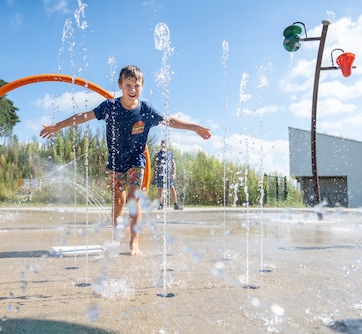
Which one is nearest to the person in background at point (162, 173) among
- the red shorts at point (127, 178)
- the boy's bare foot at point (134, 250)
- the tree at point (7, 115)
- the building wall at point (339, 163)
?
the red shorts at point (127, 178)

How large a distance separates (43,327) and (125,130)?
2224 mm

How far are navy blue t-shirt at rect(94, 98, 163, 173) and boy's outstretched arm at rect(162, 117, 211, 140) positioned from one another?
14 centimetres

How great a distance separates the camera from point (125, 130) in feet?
12.0

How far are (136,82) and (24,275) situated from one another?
70.8 inches

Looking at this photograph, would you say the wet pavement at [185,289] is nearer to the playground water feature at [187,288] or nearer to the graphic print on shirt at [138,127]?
the playground water feature at [187,288]

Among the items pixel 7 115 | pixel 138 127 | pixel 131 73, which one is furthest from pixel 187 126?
pixel 7 115

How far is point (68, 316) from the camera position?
1.76 meters

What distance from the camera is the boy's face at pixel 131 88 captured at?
3607 mm

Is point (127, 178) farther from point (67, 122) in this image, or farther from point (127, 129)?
point (67, 122)

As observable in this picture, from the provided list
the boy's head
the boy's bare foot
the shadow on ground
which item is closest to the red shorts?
the boy's bare foot

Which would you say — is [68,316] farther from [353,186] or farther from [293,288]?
[353,186]

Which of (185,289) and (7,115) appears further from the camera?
(7,115)

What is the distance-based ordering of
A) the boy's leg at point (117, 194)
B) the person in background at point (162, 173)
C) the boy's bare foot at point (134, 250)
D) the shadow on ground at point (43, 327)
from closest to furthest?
1. the shadow on ground at point (43, 327)
2. the boy's bare foot at point (134, 250)
3. the boy's leg at point (117, 194)
4. the person in background at point (162, 173)

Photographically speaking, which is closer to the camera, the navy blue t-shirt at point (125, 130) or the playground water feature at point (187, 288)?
the playground water feature at point (187, 288)
